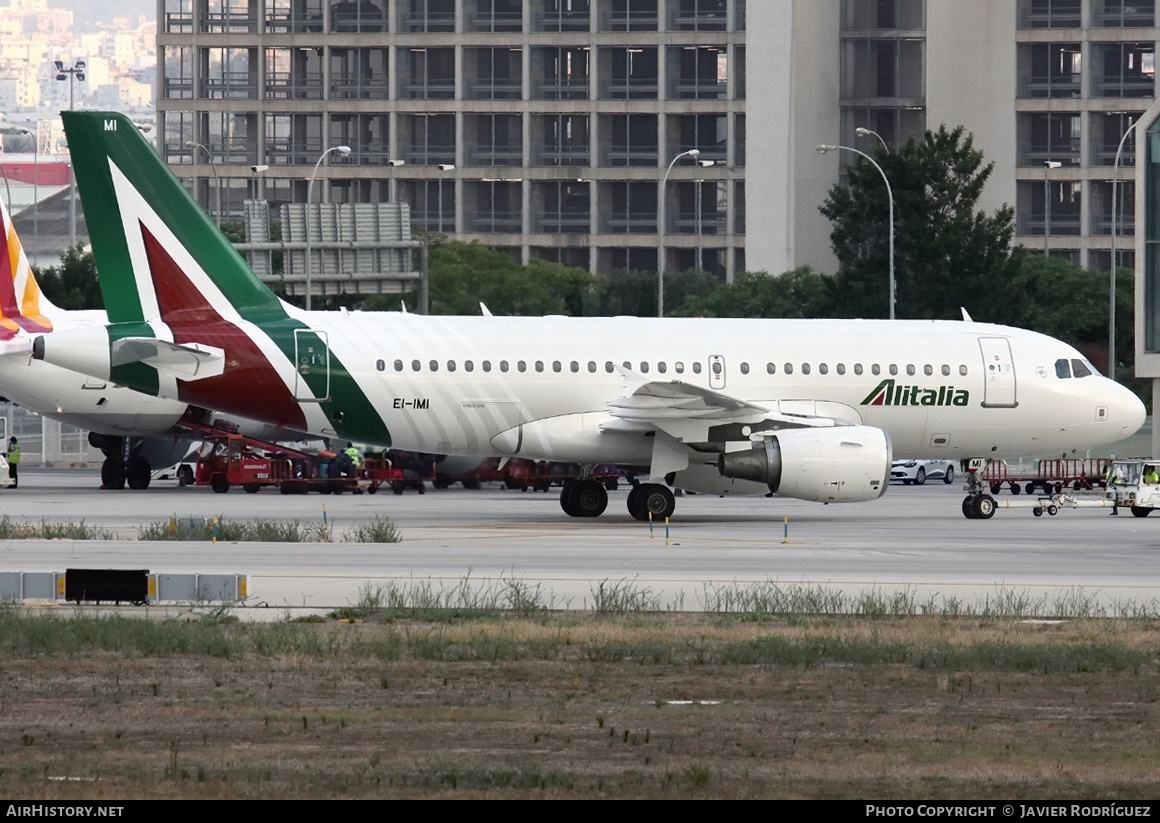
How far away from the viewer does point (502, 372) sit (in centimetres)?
3403

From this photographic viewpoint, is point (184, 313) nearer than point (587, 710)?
No

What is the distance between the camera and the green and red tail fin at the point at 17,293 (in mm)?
47438

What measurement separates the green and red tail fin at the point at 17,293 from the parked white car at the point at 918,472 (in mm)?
28752

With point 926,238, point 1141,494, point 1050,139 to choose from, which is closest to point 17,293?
point 1141,494

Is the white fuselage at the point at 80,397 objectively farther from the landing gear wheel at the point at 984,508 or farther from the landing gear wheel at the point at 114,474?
the landing gear wheel at the point at 984,508

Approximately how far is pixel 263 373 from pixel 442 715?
20.2 metres

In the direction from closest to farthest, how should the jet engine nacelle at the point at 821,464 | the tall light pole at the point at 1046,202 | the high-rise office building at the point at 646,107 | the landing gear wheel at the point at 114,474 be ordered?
the jet engine nacelle at the point at 821,464
the landing gear wheel at the point at 114,474
the tall light pole at the point at 1046,202
the high-rise office building at the point at 646,107

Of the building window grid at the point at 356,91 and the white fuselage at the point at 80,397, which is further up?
the building window grid at the point at 356,91

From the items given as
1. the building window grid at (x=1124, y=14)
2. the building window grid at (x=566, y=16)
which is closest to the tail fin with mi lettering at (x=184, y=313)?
the building window grid at (x=566, y=16)

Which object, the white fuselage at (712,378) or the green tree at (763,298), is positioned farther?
the green tree at (763,298)

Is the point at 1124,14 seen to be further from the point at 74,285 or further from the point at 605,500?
the point at 605,500

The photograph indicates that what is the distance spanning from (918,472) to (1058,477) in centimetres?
1182

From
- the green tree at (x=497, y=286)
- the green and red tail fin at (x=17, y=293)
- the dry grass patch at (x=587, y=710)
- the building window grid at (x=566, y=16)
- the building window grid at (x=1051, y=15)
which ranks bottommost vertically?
the dry grass patch at (x=587, y=710)

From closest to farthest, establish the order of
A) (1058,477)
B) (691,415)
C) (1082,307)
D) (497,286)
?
(691,415) → (1058,477) → (1082,307) → (497,286)
